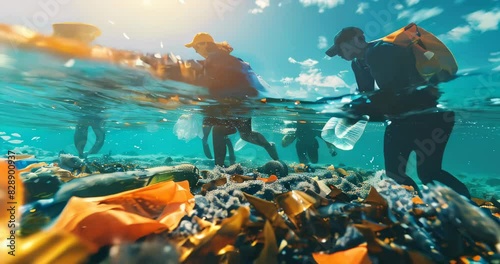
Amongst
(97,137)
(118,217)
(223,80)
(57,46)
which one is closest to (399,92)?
(223,80)

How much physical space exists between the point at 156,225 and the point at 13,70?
11569 millimetres

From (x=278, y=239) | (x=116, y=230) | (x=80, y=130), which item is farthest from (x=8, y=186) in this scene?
Answer: (x=80, y=130)

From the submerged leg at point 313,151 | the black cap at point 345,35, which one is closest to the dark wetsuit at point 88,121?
→ the black cap at point 345,35

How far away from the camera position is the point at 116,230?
1.20m

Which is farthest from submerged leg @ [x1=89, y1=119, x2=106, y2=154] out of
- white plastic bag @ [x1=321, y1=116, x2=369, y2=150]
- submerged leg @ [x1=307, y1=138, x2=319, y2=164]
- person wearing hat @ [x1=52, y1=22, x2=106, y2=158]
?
white plastic bag @ [x1=321, y1=116, x2=369, y2=150]

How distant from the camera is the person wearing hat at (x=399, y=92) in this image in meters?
5.93

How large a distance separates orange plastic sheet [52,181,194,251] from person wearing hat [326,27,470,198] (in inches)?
227

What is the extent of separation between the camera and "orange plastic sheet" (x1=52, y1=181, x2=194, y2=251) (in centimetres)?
120

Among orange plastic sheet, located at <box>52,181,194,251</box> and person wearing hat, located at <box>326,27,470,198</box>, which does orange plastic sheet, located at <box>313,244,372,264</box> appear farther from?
person wearing hat, located at <box>326,27,470,198</box>

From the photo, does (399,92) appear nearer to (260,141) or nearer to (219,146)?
(260,141)

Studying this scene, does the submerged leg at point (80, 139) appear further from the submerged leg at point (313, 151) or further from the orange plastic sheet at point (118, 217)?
the orange plastic sheet at point (118, 217)

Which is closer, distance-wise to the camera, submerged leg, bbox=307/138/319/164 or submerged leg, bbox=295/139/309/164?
submerged leg, bbox=307/138/319/164

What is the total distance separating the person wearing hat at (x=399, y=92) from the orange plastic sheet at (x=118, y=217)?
5.76 meters

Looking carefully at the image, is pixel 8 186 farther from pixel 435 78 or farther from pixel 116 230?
pixel 435 78
